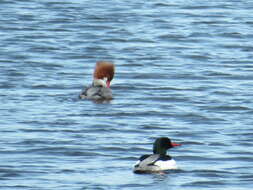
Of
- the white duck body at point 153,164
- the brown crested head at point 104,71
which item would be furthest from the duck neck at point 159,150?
the brown crested head at point 104,71

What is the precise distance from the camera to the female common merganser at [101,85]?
25062mm

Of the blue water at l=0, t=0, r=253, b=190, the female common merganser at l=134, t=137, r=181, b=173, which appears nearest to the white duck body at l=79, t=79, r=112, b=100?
the blue water at l=0, t=0, r=253, b=190

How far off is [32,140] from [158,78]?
8456 mm

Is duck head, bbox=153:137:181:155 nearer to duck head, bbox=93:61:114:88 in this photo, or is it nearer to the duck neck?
the duck neck

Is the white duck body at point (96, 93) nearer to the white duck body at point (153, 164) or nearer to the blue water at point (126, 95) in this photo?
the blue water at point (126, 95)

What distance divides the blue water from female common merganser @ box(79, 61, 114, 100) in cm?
19

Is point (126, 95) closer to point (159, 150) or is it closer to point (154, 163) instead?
point (159, 150)

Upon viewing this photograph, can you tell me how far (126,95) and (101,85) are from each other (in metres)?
0.71

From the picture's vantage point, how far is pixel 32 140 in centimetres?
2059

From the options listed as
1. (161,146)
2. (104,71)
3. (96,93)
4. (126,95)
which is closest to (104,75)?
(104,71)

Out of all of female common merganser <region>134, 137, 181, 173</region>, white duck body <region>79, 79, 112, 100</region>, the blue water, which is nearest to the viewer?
female common merganser <region>134, 137, 181, 173</region>

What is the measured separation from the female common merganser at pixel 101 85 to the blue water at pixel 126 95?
19cm

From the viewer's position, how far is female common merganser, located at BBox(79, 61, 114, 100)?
25.1m

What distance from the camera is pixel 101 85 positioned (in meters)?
25.7
